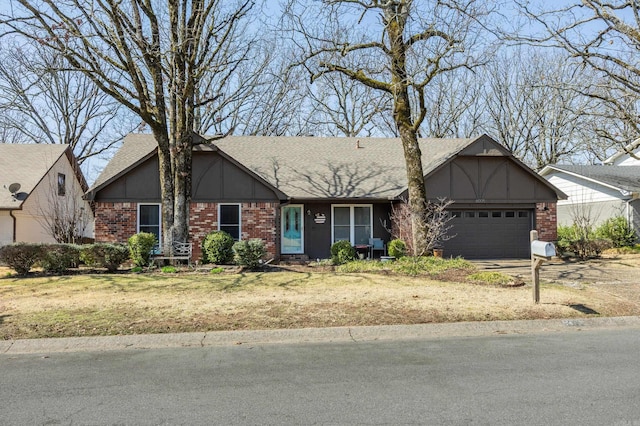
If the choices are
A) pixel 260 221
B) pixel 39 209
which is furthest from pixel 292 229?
pixel 39 209

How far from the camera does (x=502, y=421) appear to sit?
420 cm

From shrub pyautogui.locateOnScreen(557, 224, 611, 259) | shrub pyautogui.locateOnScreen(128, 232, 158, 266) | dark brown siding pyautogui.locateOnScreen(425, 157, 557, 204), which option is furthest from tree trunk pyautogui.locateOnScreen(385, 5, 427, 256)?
shrub pyautogui.locateOnScreen(128, 232, 158, 266)

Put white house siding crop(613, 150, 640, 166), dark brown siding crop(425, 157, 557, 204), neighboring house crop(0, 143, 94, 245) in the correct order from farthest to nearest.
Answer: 1. white house siding crop(613, 150, 640, 166)
2. neighboring house crop(0, 143, 94, 245)
3. dark brown siding crop(425, 157, 557, 204)

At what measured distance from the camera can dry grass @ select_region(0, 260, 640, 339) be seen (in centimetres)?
808

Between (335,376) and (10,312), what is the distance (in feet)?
21.6

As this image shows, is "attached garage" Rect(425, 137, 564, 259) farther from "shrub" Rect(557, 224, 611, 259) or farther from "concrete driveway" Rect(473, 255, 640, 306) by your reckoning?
"concrete driveway" Rect(473, 255, 640, 306)

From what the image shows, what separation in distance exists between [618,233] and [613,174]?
19.0ft

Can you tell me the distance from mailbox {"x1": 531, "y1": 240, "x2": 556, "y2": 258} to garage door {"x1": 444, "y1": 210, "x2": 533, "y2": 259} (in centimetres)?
1055

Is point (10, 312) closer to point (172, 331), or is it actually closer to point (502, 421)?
point (172, 331)

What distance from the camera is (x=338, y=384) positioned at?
524 cm

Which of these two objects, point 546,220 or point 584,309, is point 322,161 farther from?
point 584,309

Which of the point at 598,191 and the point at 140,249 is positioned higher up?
the point at 598,191

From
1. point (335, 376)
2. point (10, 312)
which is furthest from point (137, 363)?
point (10, 312)

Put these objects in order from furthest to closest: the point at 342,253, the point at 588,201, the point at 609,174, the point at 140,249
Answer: the point at 609,174, the point at 588,201, the point at 342,253, the point at 140,249
